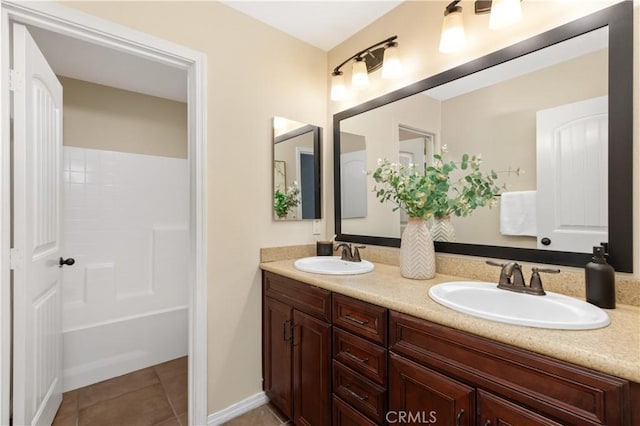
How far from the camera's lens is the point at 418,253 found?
1.46 m

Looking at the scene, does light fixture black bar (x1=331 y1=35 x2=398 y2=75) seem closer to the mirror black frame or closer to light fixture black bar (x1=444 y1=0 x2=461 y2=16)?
light fixture black bar (x1=444 y1=0 x2=461 y2=16)

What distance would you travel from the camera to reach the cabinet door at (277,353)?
1.65 meters

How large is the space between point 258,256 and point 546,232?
59.1 inches

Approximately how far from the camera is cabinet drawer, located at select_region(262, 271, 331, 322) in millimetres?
1414

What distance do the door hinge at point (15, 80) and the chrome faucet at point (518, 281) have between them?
7.08 ft

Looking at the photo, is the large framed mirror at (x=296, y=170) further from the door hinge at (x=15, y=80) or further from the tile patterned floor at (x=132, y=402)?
the tile patterned floor at (x=132, y=402)

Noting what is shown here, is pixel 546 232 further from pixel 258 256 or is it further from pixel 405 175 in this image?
pixel 258 256

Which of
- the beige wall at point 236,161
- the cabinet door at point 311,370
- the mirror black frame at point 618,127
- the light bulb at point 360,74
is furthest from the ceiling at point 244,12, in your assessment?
the cabinet door at point 311,370

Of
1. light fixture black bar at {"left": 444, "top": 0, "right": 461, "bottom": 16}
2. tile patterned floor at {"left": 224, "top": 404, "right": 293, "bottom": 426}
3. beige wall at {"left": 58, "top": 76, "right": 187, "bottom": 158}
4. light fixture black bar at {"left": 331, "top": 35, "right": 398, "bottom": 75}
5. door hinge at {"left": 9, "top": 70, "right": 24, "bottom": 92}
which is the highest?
light fixture black bar at {"left": 331, "top": 35, "right": 398, "bottom": 75}

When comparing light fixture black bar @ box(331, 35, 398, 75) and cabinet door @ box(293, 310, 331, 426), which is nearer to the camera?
cabinet door @ box(293, 310, 331, 426)

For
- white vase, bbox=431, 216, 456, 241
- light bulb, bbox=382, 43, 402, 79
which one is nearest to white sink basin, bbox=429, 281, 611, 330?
white vase, bbox=431, 216, 456, 241

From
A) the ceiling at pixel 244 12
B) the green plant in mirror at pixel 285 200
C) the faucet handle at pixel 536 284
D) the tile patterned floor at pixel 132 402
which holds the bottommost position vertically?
the tile patterned floor at pixel 132 402

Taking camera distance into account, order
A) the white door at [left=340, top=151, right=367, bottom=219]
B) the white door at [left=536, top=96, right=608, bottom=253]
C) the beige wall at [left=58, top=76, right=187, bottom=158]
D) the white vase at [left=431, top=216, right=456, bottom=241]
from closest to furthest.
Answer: the white door at [left=536, top=96, right=608, bottom=253] → the white vase at [left=431, top=216, right=456, bottom=241] → the white door at [left=340, top=151, right=367, bottom=219] → the beige wall at [left=58, top=76, right=187, bottom=158]

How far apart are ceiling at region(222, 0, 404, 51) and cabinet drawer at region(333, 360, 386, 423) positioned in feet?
6.41
